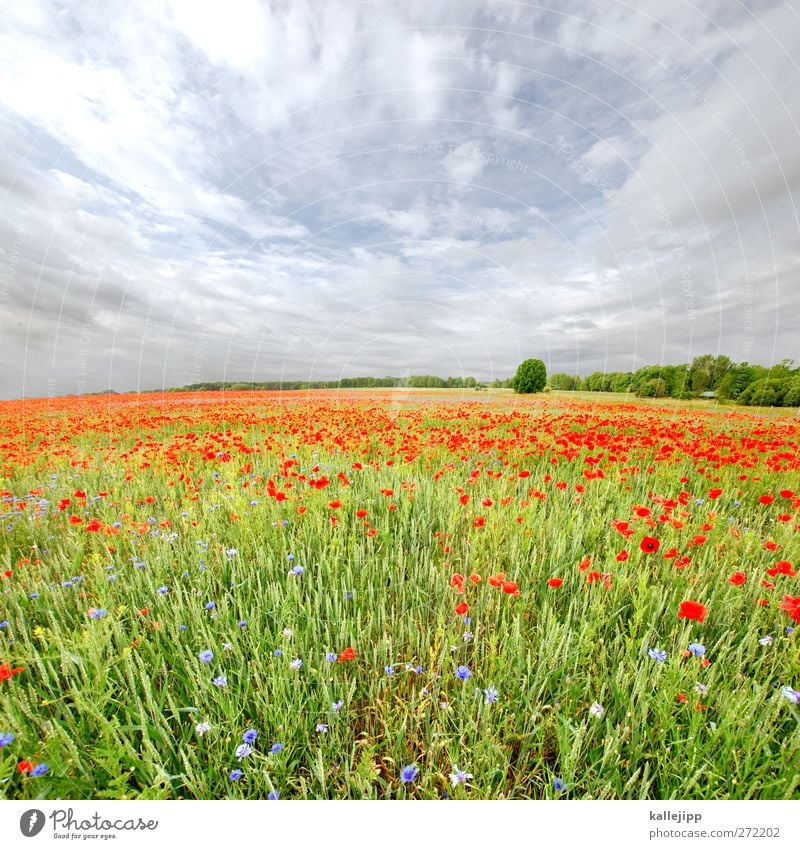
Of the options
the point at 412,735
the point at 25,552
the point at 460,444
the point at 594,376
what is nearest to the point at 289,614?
the point at 412,735

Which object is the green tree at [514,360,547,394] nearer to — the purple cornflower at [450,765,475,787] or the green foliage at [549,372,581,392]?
the green foliage at [549,372,581,392]

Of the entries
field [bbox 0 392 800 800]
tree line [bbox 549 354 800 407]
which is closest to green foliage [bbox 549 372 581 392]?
tree line [bbox 549 354 800 407]

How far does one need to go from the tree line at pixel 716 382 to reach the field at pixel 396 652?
63.1ft

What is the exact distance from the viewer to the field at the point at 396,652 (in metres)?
1.44

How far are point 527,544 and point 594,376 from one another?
39.5 meters

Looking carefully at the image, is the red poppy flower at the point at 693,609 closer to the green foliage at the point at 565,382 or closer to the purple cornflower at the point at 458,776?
the purple cornflower at the point at 458,776

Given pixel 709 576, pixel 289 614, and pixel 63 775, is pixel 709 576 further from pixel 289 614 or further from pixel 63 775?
pixel 63 775

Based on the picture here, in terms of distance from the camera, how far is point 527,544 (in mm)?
2617

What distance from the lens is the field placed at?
1.44 metres

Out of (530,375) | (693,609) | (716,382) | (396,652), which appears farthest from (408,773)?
(530,375)

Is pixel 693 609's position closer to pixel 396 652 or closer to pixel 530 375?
pixel 396 652

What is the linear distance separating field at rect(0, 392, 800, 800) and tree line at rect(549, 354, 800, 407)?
19.2 m
